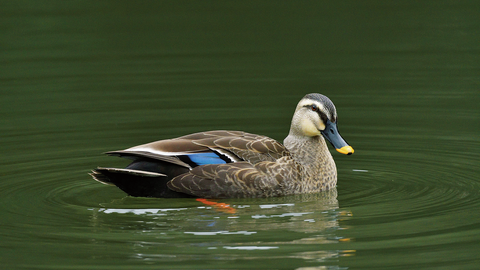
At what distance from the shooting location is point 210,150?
10.5m

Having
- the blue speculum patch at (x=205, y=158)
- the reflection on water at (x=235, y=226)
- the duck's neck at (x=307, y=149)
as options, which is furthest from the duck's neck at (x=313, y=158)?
the blue speculum patch at (x=205, y=158)

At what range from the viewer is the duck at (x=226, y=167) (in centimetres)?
1023

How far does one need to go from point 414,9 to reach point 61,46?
29.6 feet

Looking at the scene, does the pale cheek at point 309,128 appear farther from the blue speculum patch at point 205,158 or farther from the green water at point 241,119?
the blue speculum patch at point 205,158

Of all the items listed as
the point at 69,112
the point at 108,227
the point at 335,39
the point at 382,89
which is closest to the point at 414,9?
the point at 335,39

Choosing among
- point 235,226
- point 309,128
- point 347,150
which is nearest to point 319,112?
point 309,128

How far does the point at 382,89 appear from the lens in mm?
16734

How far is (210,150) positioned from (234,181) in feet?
1.58

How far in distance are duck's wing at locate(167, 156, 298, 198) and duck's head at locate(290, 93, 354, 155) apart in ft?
2.69

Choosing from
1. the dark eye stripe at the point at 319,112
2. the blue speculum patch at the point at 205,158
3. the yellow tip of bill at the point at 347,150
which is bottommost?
the blue speculum patch at the point at 205,158

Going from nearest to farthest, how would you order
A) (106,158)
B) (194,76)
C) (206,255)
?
(206,255) → (106,158) → (194,76)

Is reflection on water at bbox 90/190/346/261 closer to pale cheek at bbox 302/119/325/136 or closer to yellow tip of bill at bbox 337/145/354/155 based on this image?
yellow tip of bill at bbox 337/145/354/155

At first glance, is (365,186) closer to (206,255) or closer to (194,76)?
(206,255)

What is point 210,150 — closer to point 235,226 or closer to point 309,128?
point 309,128
